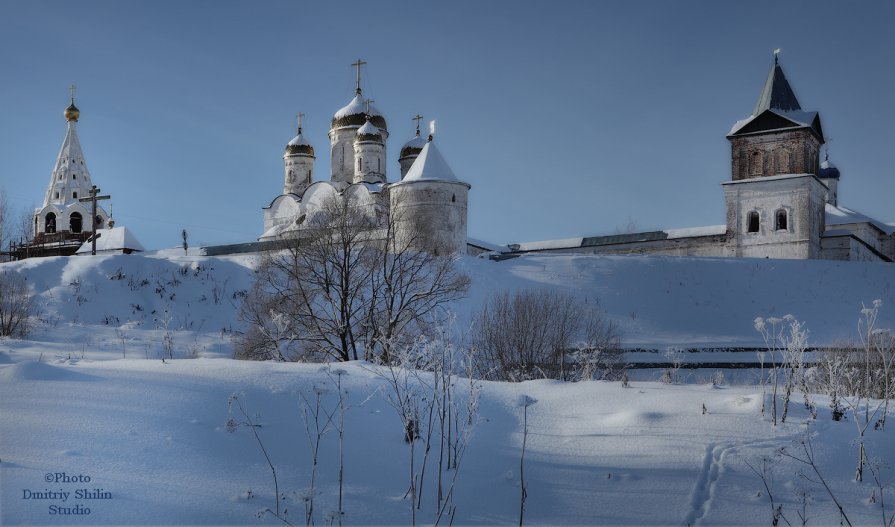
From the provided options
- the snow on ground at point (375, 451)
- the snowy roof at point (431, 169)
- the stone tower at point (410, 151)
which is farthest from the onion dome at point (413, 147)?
the snow on ground at point (375, 451)

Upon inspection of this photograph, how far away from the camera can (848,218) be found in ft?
118

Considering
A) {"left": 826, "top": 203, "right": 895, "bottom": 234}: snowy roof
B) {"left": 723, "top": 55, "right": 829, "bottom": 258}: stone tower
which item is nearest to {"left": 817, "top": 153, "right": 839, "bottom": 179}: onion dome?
{"left": 826, "top": 203, "right": 895, "bottom": 234}: snowy roof

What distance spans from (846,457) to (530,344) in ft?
33.7

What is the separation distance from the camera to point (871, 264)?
2573 cm

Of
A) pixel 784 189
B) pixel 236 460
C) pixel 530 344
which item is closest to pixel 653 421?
pixel 236 460

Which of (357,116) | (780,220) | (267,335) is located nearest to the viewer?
(267,335)

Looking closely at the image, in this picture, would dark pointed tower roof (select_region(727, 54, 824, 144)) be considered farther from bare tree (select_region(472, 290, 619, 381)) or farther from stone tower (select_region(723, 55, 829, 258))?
bare tree (select_region(472, 290, 619, 381))

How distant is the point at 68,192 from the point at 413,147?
15300 mm

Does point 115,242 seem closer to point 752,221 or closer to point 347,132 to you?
point 347,132

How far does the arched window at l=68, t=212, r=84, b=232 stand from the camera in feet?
119

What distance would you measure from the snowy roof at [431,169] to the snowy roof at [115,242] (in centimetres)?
1327

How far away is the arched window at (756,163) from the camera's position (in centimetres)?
3136

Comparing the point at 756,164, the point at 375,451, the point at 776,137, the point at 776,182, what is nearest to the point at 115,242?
the point at 756,164

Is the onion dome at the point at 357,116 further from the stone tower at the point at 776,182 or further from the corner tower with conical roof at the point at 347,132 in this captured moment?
the stone tower at the point at 776,182
